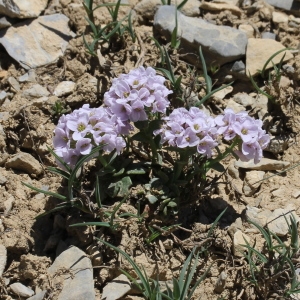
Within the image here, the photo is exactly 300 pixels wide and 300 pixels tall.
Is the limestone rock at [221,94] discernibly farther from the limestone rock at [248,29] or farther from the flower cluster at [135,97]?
the flower cluster at [135,97]

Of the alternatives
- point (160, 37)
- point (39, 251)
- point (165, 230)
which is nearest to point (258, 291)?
point (165, 230)

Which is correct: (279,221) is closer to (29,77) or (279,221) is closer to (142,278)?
(142,278)

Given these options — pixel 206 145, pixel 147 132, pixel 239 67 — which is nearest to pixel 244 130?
pixel 206 145

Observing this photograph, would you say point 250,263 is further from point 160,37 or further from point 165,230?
point 160,37

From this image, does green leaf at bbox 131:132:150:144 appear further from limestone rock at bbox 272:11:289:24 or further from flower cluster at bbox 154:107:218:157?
limestone rock at bbox 272:11:289:24

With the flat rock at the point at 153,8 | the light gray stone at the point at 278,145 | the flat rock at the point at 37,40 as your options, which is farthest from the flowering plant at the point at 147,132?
the flat rock at the point at 153,8
